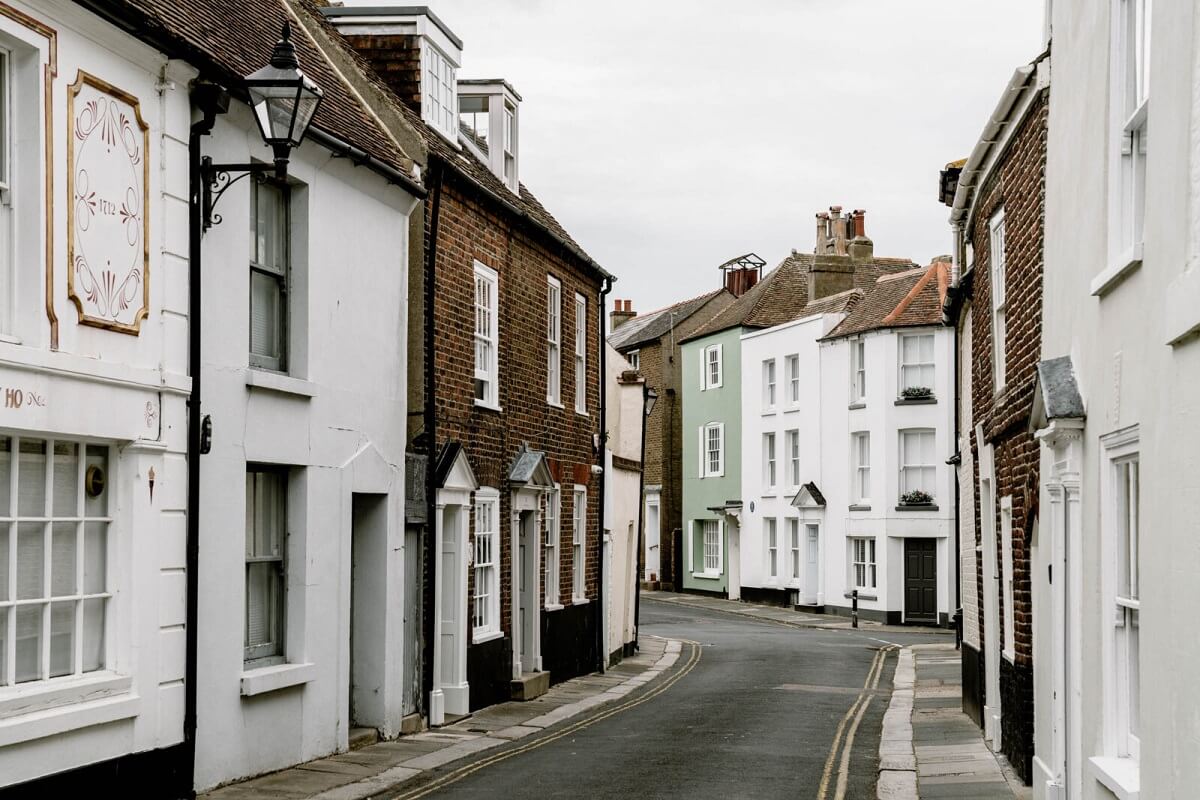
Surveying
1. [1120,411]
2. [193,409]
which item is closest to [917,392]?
[193,409]

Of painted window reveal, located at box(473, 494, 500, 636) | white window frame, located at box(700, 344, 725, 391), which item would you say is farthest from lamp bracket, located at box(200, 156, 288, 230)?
white window frame, located at box(700, 344, 725, 391)

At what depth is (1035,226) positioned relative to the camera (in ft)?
38.8

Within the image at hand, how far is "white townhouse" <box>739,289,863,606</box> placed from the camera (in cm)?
4588

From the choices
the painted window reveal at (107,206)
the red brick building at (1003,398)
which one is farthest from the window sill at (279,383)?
the red brick building at (1003,398)

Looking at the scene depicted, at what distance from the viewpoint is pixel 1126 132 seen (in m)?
8.24

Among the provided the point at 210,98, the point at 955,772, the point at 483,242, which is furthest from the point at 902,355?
the point at 210,98

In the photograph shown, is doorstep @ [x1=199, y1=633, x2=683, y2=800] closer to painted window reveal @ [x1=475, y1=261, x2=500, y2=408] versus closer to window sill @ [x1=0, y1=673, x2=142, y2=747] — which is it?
window sill @ [x1=0, y1=673, x2=142, y2=747]

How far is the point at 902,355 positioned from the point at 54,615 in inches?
1368

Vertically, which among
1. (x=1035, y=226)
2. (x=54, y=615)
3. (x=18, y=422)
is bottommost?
(x=54, y=615)

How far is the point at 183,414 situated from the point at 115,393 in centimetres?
109

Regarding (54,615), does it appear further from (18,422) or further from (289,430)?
(289,430)

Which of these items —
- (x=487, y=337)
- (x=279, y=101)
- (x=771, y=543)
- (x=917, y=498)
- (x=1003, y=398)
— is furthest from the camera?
(x=771, y=543)

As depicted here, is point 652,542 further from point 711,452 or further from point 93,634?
point 93,634

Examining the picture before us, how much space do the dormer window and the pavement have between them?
31.7 ft
